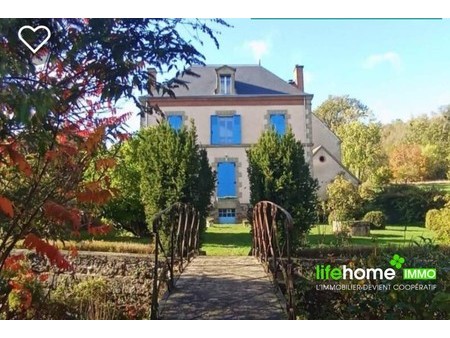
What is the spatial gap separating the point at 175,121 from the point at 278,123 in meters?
0.84

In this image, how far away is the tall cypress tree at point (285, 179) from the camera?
3.50 m

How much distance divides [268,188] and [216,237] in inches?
25.4

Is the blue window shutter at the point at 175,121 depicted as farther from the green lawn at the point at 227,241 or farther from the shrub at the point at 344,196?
the shrub at the point at 344,196

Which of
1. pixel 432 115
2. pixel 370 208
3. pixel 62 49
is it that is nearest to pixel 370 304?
pixel 370 208

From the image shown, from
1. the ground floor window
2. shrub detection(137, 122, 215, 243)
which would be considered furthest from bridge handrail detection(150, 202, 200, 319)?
the ground floor window

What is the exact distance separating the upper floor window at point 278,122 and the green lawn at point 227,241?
0.86 metres

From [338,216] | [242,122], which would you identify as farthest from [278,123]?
[338,216]

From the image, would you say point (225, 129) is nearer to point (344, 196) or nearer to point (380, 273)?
point (344, 196)

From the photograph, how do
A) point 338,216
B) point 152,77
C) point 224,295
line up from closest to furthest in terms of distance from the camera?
point 152,77
point 224,295
point 338,216

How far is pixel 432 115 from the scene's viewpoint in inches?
108

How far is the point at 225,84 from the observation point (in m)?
3.02

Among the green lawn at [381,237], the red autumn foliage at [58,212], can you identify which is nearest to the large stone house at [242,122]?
the green lawn at [381,237]

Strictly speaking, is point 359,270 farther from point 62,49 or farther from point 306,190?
point 62,49
